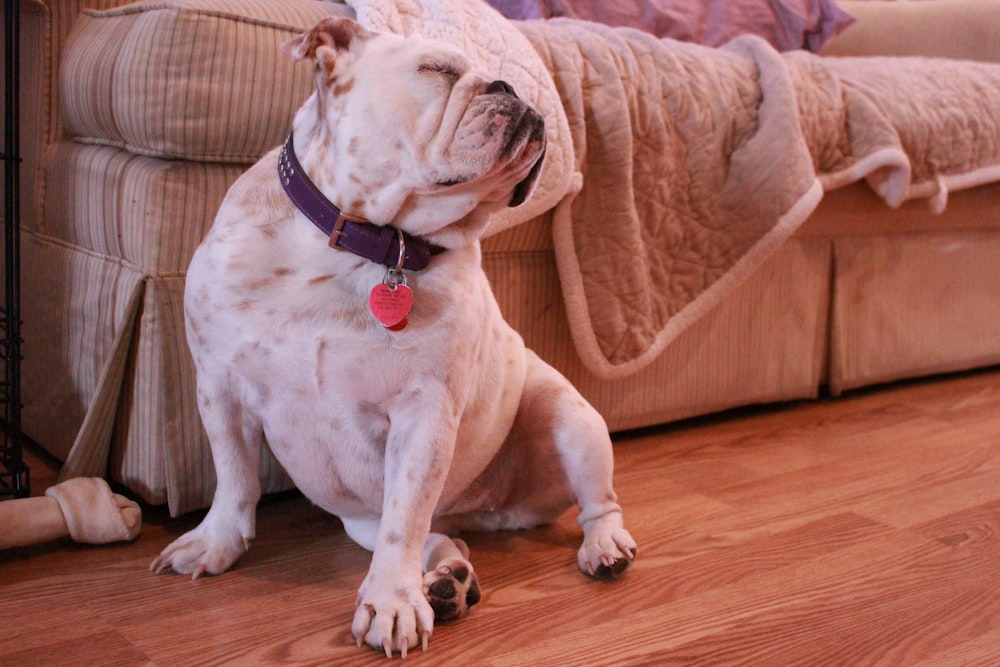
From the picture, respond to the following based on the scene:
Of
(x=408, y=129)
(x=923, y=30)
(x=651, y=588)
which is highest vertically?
(x=408, y=129)

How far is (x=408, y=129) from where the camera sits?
3.74 ft

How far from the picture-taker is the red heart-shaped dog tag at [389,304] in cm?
119

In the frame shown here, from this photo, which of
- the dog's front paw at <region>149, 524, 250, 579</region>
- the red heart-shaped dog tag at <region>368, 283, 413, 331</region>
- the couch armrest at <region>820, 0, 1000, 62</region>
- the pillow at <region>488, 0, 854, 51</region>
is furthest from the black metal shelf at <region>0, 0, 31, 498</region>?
the couch armrest at <region>820, 0, 1000, 62</region>

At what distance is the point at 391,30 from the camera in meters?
1.51

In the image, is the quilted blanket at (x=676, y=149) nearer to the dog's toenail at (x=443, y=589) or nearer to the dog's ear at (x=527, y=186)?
the dog's ear at (x=527, y=186)

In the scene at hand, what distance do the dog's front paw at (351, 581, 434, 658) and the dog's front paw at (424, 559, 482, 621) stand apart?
0.12 ft

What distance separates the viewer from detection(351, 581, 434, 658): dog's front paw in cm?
111

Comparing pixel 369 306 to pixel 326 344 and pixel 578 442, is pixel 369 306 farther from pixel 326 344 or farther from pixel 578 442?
pixel 578 442

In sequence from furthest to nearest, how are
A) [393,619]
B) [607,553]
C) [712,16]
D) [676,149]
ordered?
[712,16], [676,149], [607,553], [393,619]

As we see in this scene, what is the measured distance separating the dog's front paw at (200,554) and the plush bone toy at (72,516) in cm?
10

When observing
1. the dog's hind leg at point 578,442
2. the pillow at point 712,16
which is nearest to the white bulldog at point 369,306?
the dog's hind leg at point 578,442

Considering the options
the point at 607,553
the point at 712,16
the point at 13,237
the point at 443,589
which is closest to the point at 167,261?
the point at 13,237

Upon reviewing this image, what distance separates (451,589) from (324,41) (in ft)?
2.15

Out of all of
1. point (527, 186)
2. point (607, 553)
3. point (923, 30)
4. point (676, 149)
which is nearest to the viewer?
point (527, 186)
